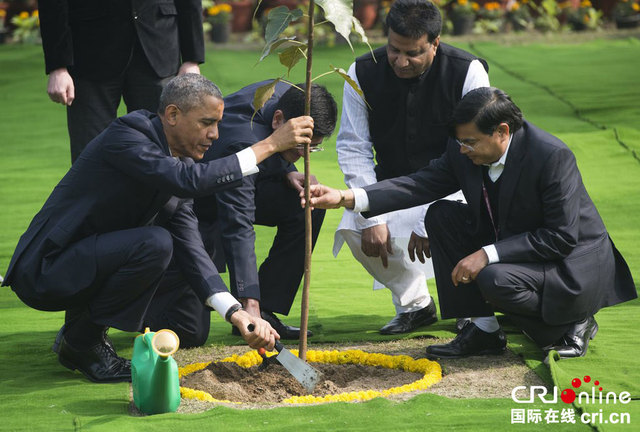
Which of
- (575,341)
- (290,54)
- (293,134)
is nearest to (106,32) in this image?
(290,54)

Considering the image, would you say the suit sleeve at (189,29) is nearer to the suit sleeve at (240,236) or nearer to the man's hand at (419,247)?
the suit sleeve at (240,236)

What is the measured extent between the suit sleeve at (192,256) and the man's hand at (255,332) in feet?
0.78

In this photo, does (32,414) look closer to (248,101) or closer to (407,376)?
(407,376)

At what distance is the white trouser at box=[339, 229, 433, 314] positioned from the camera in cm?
479

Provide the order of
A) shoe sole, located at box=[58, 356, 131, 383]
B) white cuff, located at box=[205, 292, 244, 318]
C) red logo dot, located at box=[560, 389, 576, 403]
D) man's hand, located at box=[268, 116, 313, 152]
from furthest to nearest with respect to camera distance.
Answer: shoe sole, located at box=[58, 356, 131, 383], white cuff, located at box=[205, 292, 244, 318], man's hand, located at box=[268, 116, 313, 152], red logo dot, located at box=[560, 389, 576, 403]

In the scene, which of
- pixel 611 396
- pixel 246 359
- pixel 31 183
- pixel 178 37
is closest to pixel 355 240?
pixel 246 359

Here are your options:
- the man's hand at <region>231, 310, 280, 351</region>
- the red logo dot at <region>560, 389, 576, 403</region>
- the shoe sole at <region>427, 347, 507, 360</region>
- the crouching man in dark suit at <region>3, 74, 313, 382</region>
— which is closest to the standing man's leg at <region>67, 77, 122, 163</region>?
the crouching man in dark suit at <region>3, 74, 313, 382</region>

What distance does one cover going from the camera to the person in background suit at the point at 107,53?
15.4ft

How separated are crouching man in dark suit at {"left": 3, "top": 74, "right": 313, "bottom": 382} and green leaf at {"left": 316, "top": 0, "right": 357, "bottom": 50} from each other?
0.41 meters

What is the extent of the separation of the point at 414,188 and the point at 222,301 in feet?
3.36

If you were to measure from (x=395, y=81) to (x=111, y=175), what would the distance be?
1.59 m

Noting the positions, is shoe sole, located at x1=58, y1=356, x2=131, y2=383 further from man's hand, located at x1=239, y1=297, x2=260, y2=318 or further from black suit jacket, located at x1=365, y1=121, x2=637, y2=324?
black suit jacket, located at x1=365, y1=121, x2=637, y2=324

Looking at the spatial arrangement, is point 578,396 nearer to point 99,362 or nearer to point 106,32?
point 99,362

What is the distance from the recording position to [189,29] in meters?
4.93
